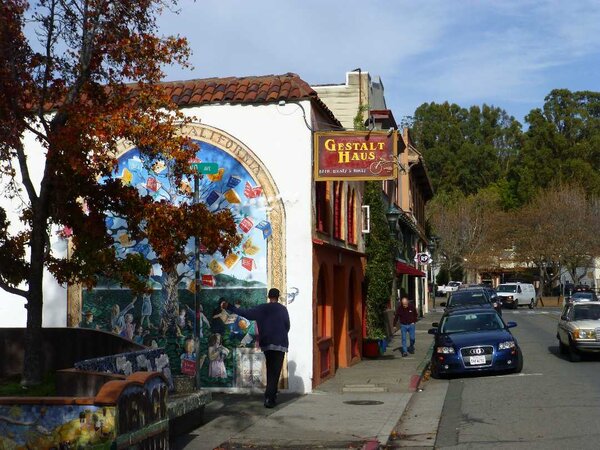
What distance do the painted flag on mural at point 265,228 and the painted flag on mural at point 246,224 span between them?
0.16 m

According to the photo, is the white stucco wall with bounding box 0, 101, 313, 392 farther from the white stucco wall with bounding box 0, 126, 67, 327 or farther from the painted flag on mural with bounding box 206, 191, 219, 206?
the painted flag on mural with bounding box 206, 191, 219, 206

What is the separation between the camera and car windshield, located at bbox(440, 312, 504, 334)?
1859 centimetres

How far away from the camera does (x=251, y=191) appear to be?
1541 centimetres

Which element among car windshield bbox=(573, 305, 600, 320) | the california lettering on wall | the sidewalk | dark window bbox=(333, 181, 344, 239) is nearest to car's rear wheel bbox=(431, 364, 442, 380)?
the sidewalk

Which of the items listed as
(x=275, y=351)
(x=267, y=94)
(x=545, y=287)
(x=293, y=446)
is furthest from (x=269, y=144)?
(x=545, y=287)

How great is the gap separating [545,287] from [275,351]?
59652mm

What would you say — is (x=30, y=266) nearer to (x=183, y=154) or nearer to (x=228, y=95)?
(x=183, y=154)

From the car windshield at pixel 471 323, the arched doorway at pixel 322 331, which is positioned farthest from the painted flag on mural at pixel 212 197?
the car windshield at pixel 471 323

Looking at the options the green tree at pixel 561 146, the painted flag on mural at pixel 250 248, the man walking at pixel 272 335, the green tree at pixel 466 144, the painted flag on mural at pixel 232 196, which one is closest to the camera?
the man walking at pixel 272 335

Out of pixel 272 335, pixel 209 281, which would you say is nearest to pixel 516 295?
pixel 209 281

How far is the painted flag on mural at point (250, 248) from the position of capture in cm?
1531

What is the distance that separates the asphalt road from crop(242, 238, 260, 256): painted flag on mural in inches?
170

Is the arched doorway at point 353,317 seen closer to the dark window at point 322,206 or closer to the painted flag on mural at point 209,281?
the dark window at point 322,206

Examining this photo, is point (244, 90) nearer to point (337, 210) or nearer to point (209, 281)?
point (209, 281)
